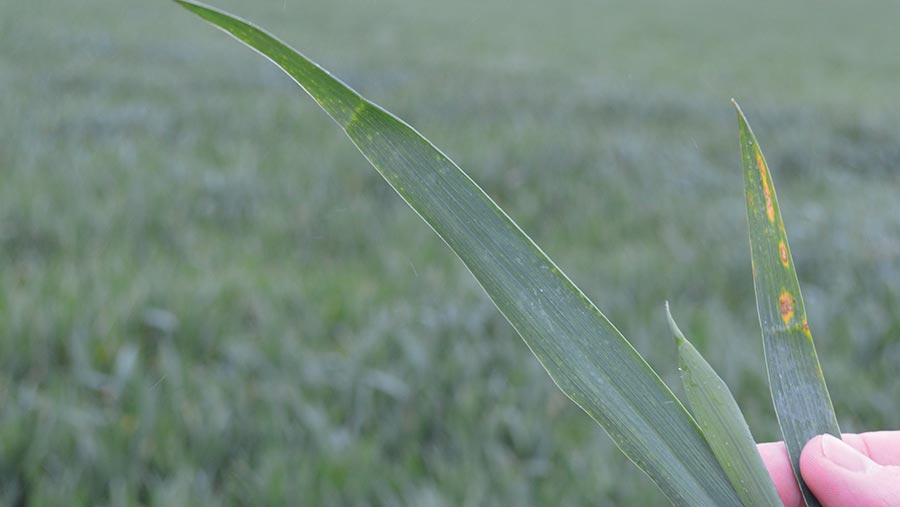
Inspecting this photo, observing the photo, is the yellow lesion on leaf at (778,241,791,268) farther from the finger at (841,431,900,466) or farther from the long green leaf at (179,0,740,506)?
the finger at (841,431,900,466)

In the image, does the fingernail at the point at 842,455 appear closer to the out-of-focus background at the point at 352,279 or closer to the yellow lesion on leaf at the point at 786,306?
the yellow lesion on leaf at the point at 786,306

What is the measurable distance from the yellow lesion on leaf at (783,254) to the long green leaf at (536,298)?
0.10 meters

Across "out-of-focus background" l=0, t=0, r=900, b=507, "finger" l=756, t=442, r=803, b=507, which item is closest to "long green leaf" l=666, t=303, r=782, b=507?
"finger" l=756, t=442, r=803, b=507

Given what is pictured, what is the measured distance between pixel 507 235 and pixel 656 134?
4.92 metres

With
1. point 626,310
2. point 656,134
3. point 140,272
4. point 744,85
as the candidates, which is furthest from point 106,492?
point 744,85

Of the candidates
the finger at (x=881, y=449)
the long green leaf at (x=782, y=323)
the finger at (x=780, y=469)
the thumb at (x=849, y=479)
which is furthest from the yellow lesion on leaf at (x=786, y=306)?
the finger at (x=881, y=449)

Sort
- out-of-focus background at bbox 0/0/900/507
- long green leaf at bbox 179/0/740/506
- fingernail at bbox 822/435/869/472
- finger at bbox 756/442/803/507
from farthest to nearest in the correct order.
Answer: out-of-focus background at bbox 0/0/900/507 → finger at bbox 756/442/803/507 → fingernail at bbox 822/435/869/472 → long green leaf at bbox 179/0/740/506

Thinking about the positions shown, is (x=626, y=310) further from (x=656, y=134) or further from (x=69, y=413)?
(x=656, y=134)

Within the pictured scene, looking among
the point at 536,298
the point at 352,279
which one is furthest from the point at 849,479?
Answer: the point at 352,279

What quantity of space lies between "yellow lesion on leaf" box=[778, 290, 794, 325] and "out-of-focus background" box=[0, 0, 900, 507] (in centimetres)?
108

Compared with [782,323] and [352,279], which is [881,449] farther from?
[352,279]

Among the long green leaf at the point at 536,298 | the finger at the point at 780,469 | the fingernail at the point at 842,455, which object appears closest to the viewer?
the long green leaf at the point at 536,298

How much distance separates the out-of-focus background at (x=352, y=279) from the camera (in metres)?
1.58

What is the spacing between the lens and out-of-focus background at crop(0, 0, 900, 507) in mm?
1584
